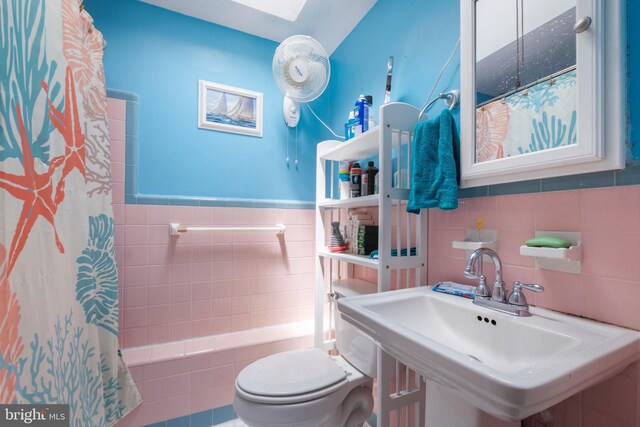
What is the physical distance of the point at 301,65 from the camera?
1523 mm

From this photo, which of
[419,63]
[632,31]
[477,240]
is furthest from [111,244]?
[632,31]

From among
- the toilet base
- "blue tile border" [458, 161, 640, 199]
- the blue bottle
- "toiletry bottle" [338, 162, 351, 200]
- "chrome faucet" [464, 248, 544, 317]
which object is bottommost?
the toilet base

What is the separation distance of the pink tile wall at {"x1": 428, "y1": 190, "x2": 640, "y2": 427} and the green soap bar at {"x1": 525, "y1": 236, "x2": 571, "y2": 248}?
0.14ft

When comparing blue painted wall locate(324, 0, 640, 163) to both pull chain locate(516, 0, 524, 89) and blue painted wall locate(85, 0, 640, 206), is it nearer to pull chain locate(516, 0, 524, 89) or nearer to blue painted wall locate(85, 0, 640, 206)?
blue painted wall locate(85, 0, 640, 206)

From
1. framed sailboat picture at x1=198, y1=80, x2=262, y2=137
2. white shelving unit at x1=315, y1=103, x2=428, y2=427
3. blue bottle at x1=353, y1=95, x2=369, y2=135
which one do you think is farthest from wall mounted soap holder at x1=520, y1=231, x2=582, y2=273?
framed sailboat picture at x1=198, y1=80, x2=262, y2=137

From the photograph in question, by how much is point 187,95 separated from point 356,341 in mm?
1686

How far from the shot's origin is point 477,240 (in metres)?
0.95

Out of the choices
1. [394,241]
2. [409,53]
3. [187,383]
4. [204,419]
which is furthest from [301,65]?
[204,419]

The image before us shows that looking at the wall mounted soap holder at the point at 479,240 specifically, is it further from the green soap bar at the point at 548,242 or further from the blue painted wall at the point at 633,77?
the blue painted wall at the point at 633,77

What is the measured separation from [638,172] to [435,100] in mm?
634

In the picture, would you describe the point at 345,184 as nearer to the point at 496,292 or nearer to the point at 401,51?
the point at 401,51

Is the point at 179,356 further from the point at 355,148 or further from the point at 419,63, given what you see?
the point at 419,63

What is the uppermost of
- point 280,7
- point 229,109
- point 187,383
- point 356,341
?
point 280,7

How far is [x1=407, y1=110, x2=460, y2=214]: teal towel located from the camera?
3.06ft
